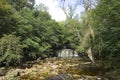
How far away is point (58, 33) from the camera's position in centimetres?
3622

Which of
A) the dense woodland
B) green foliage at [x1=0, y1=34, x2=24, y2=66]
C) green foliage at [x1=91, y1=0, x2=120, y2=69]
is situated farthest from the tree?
green foliage at [x1=91, y1=0, x2=120, y2=69]

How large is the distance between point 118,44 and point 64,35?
2697 cm

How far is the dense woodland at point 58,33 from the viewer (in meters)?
10.6

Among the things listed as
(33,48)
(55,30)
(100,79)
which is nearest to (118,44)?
(100,79)

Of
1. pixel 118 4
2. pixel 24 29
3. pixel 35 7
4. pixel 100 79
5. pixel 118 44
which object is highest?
pixel 35 7

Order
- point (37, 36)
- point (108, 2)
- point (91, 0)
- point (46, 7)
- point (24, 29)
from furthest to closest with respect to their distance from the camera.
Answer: point (46, 7)
point (37, 36)
point (24, 29)
point (91, 0)
point (108, 2)

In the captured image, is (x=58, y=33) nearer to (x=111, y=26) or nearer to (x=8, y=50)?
(x=8, y=50)

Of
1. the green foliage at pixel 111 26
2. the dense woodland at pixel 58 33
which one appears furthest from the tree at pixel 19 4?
the green foliage at pixel 111 26

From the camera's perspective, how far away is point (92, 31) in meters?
15.0

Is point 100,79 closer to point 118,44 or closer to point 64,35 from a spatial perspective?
point 118,44

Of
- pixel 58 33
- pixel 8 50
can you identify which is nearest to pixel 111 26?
pixel 8 50

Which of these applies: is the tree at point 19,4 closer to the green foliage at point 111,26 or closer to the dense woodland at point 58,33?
the dense woodland at point 58,33

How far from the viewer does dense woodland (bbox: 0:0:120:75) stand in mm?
10610

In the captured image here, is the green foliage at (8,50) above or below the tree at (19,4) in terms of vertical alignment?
below
